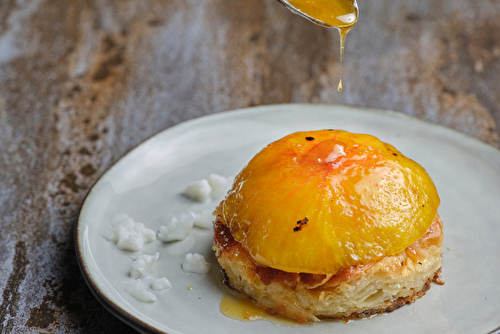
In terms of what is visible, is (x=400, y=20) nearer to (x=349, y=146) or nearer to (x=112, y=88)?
(x=112, y=88)

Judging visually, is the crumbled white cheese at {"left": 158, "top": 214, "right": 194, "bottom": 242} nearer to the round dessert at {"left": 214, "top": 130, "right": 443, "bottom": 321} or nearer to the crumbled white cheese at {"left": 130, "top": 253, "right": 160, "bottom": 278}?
the crumbled white cheese at {"left": 130, "top": 253, "right": 160, "bottom": 278}

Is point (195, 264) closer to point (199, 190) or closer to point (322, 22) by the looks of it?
point (199, 190)

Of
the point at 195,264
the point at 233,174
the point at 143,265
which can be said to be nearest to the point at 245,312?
the point at 195,264

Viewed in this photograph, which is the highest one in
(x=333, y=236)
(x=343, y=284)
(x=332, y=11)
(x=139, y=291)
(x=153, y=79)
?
(x=332, y=11)

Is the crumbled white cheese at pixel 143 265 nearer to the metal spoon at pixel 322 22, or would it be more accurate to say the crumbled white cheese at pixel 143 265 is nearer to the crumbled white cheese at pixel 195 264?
the crumbled white cheese at pixel 195 264

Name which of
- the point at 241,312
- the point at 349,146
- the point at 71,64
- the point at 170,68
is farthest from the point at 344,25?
the point at 71,64

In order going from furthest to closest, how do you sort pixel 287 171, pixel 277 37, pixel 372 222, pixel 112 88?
pixel 277 37 → pixel 112 88 → pixel 287 171 → pixel 372 222
